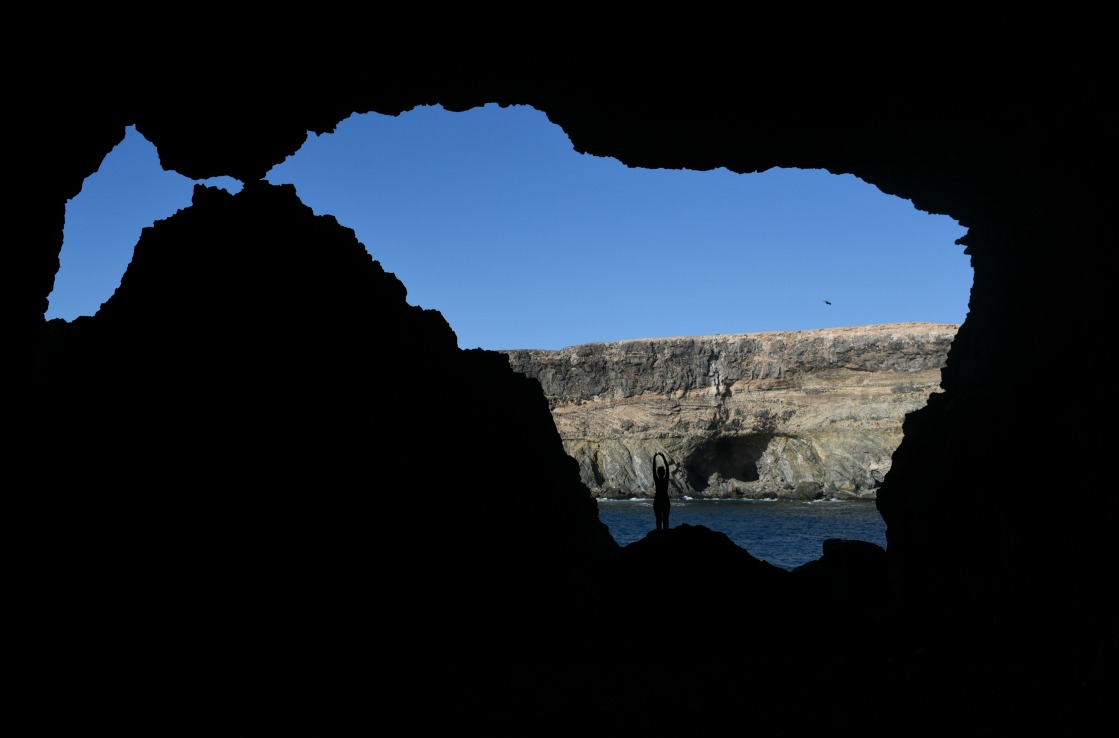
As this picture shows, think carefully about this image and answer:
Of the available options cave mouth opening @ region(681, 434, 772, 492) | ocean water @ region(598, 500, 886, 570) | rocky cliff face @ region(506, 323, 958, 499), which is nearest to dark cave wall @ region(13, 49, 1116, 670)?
ocean water @ region(598, 500, 886, 570)

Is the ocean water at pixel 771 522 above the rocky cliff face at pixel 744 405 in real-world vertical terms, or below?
below

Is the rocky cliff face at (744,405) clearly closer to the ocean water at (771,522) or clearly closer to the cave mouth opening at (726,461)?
the cave mouth opening at (726,461)

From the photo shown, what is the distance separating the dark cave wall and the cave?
0.19ft

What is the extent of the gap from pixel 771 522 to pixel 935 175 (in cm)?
5127

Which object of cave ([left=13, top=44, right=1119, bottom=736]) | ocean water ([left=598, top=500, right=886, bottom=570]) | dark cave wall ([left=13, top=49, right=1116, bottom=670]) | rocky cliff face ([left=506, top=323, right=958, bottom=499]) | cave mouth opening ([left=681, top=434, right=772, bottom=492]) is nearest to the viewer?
cave ([left=13, top=44, right=1119, bottom=736])

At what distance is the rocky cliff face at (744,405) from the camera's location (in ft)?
288

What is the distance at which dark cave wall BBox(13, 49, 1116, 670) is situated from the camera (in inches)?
264

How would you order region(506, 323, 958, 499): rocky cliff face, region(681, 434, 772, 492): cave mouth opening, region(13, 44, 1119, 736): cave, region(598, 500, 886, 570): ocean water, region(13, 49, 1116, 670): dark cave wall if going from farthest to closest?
region(681, 434, 772, 492): cave mouth opening
region(506, 323, 958, 499): rocky cliff face
region(598, 500, 886, 570): ocean water
region(13, 49, 1116, 670): dark cave wall
region(13, 44, 1119, 736): cave

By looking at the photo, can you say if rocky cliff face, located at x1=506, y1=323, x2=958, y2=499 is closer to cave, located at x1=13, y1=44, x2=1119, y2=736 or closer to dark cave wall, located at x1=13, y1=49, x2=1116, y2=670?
dark cave wall, located at x1=13, y1=49, x2=1116, y2=670

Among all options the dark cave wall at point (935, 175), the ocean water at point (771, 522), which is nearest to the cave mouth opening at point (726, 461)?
the ocean water at point (771, 522)

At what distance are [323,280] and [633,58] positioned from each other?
4320 mm

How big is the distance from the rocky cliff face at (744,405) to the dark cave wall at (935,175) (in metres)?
75.0

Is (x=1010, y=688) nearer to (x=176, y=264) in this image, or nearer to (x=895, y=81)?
(x=895, y=81)

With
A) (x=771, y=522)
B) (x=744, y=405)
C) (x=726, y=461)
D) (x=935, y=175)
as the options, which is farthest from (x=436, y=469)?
(x=726, y=461)
